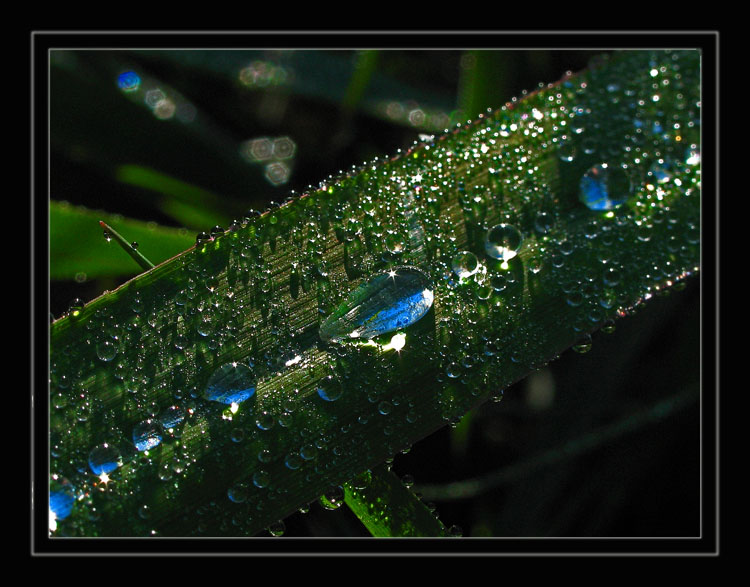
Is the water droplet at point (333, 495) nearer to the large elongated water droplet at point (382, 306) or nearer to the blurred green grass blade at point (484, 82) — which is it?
the large elongated water droplet at point (382, 306)

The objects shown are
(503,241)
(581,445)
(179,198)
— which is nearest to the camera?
(503,241)

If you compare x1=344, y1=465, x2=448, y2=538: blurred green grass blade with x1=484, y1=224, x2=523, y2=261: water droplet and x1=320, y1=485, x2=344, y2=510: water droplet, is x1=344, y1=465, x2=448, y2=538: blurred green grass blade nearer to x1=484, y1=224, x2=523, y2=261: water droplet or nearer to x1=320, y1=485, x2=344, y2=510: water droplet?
x1=320, y1=485, x2=344, y2=510: water droplet

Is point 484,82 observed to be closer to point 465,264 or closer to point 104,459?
point 465,264

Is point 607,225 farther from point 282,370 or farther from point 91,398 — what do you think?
point 91,398

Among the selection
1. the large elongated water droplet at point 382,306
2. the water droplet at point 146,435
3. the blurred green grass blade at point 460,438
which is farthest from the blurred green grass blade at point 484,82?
the water droplet at point 146,435

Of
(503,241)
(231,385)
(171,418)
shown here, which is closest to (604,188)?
(503,241)

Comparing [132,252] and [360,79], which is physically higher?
[360,79]
